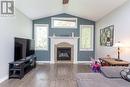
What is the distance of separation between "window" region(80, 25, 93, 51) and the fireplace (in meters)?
0.81

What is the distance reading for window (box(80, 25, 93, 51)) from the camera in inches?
444

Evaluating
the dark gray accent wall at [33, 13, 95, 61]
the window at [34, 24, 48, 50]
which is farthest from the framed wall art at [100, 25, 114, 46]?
the window at [34, 24, 48, 50]

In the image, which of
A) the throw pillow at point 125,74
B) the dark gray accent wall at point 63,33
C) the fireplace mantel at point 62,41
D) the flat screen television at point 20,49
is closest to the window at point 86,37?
the dark gray accent wall at point 63,33

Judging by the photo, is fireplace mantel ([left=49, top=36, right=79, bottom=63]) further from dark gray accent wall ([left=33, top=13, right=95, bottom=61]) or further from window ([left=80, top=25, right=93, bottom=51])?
window ([left=80, top=25, right=93, bottom=51])

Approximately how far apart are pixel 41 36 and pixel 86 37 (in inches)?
103

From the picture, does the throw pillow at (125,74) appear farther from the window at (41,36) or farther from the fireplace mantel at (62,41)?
the window at (41,36)

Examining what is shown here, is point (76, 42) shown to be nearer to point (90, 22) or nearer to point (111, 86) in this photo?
point (90, 22)

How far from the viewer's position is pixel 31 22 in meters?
10.7

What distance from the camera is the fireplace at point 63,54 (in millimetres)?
11195

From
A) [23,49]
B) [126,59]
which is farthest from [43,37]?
[126,59]

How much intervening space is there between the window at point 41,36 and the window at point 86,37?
208cm

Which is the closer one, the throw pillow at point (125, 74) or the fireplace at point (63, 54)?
the throw pillow at point (125, 74)

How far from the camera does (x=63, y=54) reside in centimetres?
1120

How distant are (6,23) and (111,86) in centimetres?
432
